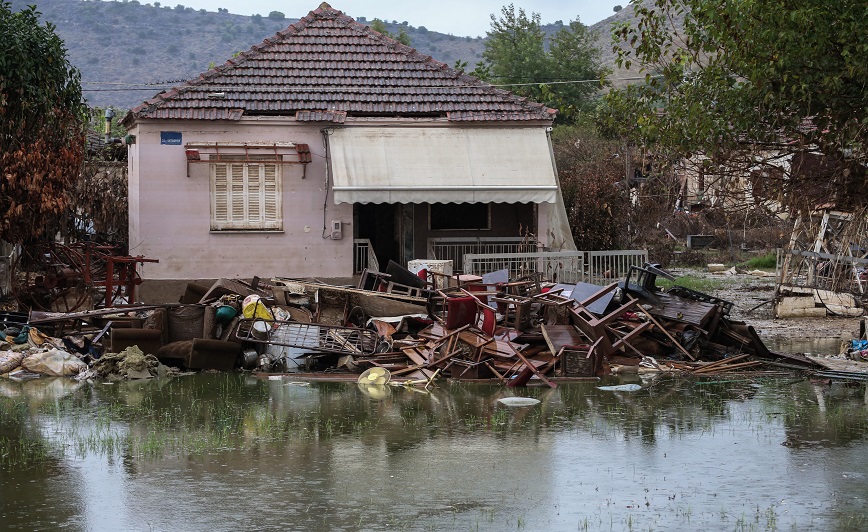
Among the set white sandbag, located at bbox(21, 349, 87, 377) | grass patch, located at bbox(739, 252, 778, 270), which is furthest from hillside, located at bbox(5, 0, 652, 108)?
white sandbag, located at bbox(21, 349, 87, 377)

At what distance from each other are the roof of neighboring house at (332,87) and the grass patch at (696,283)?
263 inches

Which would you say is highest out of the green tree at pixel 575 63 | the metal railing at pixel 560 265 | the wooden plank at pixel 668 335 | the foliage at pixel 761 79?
the green tree at pixel 575 63

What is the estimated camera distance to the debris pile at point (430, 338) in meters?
14.3

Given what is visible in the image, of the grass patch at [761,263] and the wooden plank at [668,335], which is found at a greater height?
the grass patch at [761,263]

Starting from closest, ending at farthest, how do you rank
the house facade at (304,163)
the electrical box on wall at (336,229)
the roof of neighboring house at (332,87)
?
the house facade at (304,163) < the roof of neighboring house at (332,87) < the electrical box on wall at (336,229)

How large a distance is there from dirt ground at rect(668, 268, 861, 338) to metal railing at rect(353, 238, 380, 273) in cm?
718

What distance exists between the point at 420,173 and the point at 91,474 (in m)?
12.4

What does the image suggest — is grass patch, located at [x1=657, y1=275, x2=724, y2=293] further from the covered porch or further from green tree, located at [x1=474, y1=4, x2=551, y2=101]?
green tree, located at [x1=474, y1=4, x2=551, y2=101]

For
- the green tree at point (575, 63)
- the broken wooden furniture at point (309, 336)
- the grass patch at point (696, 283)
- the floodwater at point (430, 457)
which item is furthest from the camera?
the green tree at point (575, 63)

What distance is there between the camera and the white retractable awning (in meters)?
20.5

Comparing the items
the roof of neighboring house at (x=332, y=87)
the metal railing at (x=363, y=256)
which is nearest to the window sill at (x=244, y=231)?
the metal railing at (x=363, y=256)

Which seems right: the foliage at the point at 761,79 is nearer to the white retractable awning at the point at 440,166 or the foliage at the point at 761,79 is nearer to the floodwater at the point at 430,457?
the floodwater at the point at 430,457

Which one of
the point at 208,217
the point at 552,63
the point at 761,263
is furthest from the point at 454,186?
the point at 552,63

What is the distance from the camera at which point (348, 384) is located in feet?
46.1
